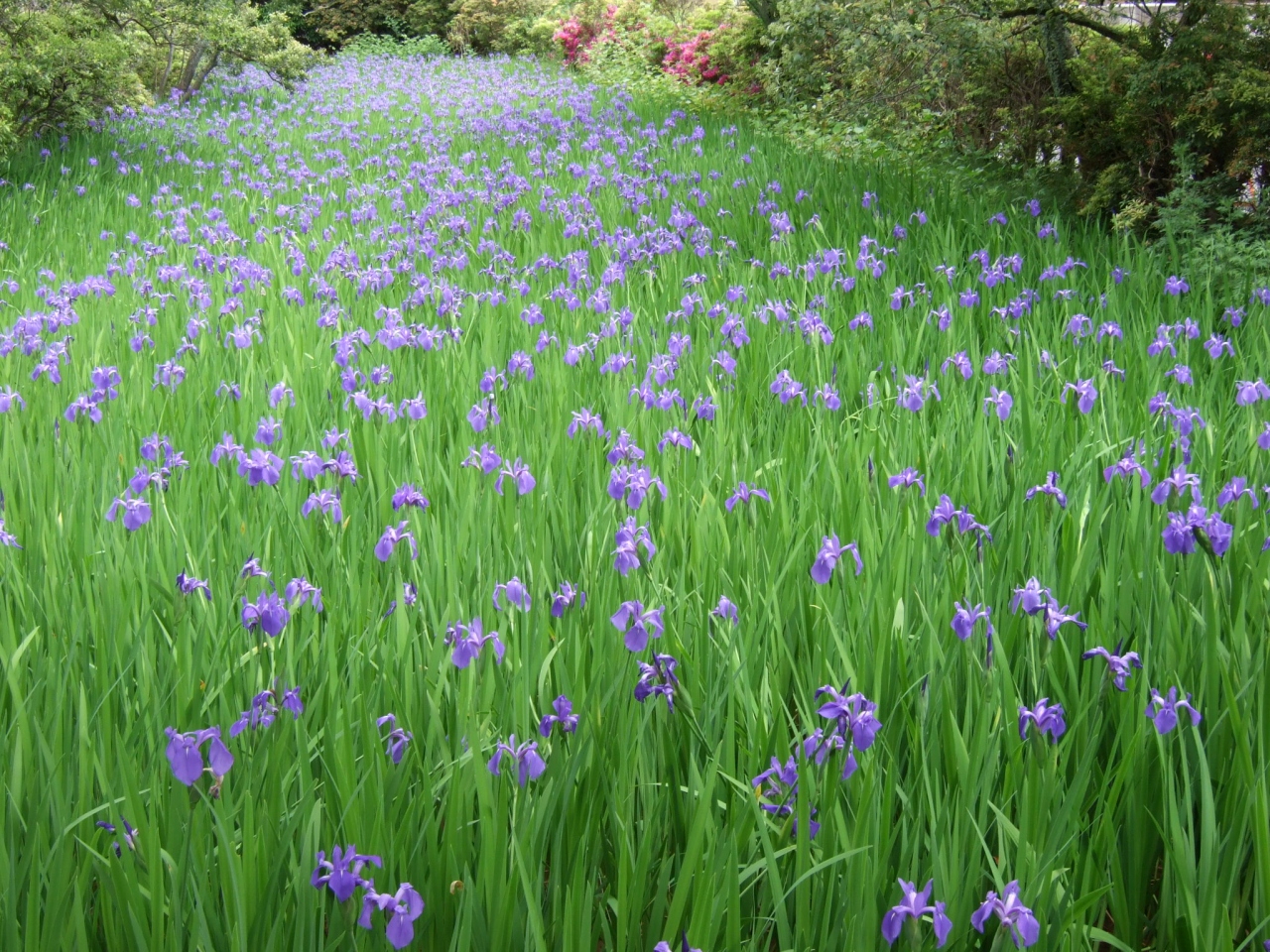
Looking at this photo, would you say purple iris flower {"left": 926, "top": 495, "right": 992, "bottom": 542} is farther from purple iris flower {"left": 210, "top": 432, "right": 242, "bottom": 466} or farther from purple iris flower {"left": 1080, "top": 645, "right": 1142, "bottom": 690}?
purple iris flower {"left": 210, "top": 432, "right": 242, "bottom": 466}

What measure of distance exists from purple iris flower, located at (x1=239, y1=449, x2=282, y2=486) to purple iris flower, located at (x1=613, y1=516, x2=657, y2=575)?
2.94 feet

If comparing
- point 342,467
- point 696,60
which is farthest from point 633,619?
point 696,60

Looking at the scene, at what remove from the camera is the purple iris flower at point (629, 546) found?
1.83 metres

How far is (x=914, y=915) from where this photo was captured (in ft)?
3.65

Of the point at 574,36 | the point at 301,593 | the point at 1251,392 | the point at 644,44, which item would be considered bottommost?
the point at 301,593

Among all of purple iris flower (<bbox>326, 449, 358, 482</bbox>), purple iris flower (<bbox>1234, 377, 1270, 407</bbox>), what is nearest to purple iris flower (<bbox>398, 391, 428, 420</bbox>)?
purple iris flower (<bbox>326, 449, 358, 482</bbox>)

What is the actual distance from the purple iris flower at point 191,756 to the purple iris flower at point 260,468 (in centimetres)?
114

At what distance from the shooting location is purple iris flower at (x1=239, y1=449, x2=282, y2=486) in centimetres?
235

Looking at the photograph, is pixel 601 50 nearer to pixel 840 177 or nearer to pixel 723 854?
pixel 840 177

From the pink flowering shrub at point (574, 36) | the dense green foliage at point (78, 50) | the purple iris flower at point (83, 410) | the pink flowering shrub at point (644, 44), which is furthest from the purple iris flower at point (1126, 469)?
the pink flowering shrub at point (574, 36)

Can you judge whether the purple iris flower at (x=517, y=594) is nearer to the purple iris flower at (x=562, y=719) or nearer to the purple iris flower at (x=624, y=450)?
the purple iris flower at (x=562, y=719)

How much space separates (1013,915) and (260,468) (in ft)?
6.02

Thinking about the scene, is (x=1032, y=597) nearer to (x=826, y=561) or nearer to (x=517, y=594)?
(x=826, y=561)

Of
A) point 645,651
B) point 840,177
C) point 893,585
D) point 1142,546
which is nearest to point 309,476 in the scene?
point 645,651
